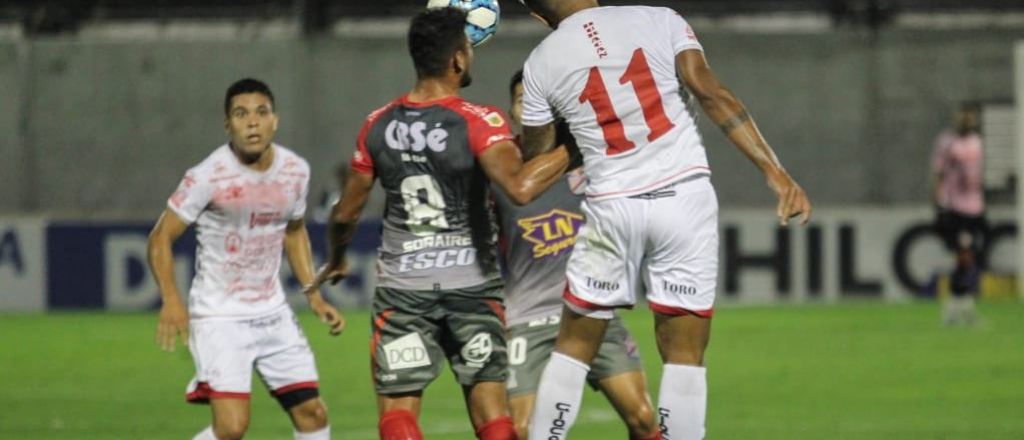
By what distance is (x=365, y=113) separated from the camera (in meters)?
25.0

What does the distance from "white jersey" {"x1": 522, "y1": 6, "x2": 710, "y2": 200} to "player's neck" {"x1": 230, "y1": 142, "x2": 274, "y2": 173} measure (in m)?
1.71

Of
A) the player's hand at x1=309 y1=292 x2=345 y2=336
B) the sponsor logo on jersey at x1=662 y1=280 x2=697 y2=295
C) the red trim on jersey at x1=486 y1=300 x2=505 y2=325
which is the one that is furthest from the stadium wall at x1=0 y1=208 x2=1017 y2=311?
the sponsor logo on jersey at x1=662 y1=280 x2=697 y2=295

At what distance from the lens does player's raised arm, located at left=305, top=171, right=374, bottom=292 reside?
731cm

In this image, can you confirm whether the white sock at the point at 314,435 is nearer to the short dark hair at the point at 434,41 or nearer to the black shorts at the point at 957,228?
the short dark hair at the point at 434,41

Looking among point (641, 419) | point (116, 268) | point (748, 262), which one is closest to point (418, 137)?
Result: point (641, 419)

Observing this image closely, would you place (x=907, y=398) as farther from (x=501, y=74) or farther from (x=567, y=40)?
(x=501, y=74)

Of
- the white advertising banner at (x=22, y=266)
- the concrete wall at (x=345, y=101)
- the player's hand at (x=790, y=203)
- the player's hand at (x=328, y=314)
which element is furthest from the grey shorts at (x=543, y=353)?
the concrete wall at (x=345, y=101)

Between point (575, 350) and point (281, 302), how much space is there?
1765 millimetres

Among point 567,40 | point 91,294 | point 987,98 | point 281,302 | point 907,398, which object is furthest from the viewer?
point 987,98

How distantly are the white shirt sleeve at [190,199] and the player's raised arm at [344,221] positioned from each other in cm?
70

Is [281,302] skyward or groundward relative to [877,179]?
skyward

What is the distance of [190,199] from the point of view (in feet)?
27.1

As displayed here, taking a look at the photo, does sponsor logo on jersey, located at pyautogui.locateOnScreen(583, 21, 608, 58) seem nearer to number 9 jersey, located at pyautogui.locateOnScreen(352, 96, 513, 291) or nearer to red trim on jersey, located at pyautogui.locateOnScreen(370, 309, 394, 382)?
number 9 jersey, located at pyautogui.locateOnScreen(352, 96, 513, 291)

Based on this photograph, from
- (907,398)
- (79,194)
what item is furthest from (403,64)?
(907,398)
